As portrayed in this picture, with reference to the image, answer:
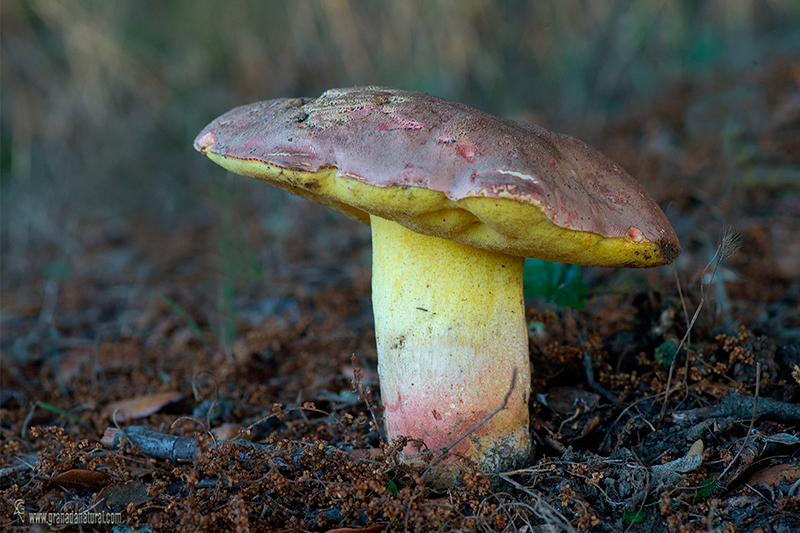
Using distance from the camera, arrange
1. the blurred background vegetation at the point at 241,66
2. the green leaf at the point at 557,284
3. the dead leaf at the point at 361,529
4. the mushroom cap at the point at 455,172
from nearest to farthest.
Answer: the mushroom cap at the point at 455,172
the dead leaf at the point at 361,529
the green leaf at the point at 557,284
the blurred background vegetation at the point at 241,66

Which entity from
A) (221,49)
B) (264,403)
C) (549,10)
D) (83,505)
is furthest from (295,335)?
(549,10)

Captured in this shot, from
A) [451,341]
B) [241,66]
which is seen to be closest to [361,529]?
[451,341]

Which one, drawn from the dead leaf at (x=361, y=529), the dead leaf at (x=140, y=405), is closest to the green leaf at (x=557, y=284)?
the dead leaf at (x=361, y=529)

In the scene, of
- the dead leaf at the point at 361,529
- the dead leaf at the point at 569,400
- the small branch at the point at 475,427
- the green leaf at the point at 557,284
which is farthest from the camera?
the green leaf at the point at 557,284

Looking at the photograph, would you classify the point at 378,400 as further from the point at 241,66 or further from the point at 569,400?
the point at 241,66

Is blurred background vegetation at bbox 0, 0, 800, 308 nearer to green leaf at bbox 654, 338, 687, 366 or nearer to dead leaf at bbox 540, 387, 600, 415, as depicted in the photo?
dead leaf at bbox 540, 387, 600, 415

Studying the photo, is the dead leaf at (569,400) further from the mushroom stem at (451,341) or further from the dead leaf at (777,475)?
the dead leaf at (777,475)

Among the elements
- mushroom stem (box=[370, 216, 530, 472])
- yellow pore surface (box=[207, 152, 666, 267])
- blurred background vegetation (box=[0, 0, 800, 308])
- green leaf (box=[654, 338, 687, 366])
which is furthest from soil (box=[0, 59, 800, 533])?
blurred background vegetation (box=[0, 0, 800, 308])
